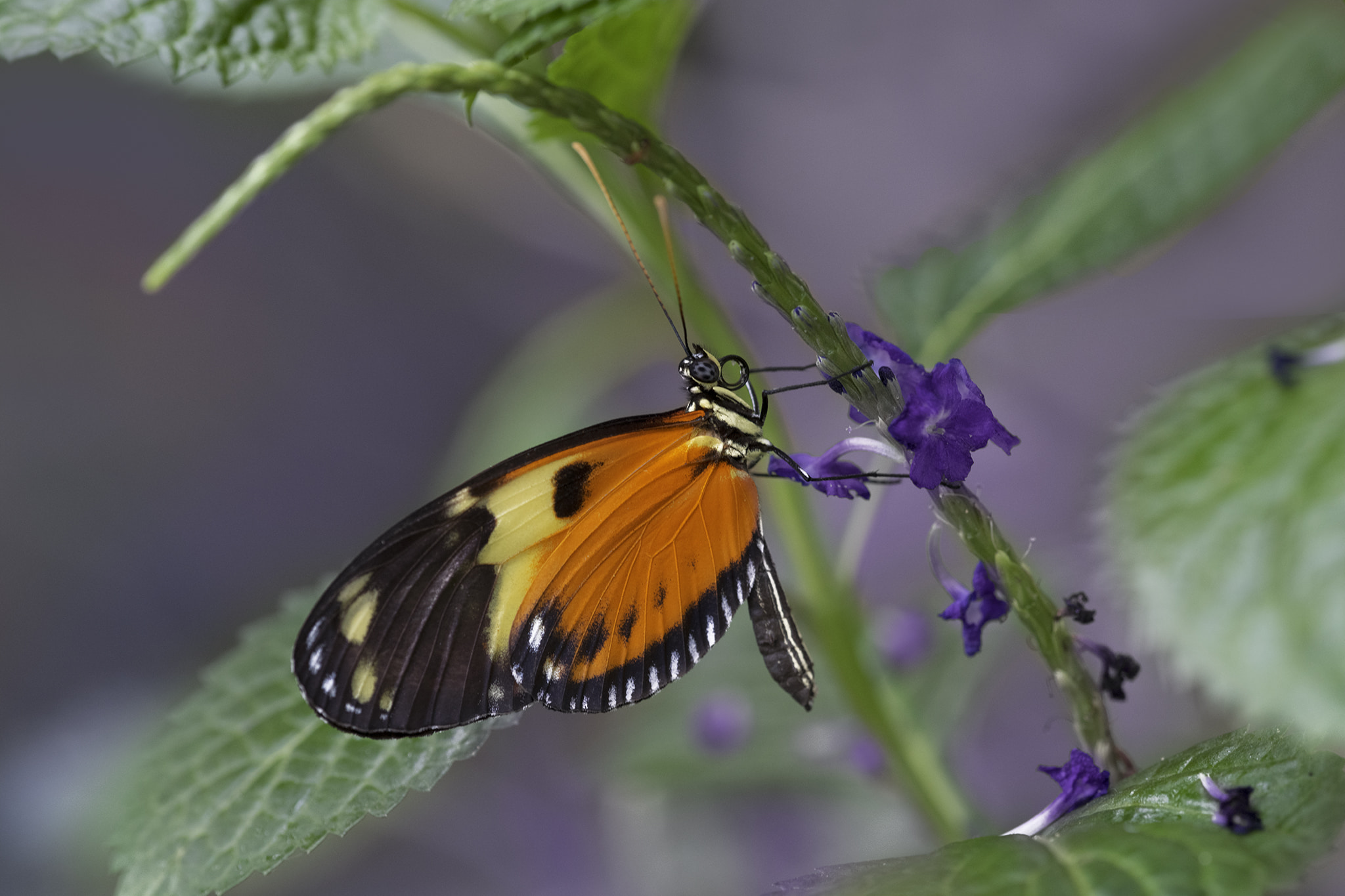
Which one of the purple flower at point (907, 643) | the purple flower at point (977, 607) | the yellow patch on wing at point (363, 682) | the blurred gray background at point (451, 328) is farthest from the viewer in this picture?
the blurred gray background at point (451, 328)

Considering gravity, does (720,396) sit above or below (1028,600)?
Result: above

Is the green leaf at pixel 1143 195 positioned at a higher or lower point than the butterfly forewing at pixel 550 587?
higher

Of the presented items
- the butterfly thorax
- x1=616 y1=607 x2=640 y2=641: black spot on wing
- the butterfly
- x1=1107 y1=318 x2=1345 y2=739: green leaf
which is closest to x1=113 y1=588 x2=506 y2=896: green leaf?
the butterfly

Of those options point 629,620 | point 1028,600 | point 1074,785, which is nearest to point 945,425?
point 1028,600

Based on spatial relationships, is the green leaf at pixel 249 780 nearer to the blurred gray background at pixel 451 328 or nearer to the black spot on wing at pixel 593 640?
the black spot on wing at pixel 593 640

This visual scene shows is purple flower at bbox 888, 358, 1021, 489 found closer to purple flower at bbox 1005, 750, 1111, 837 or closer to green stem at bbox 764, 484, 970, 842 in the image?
purple flower at bbox 1005, 750, 1111, 837

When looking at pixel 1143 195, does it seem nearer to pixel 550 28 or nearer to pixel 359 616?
pixel 550 28

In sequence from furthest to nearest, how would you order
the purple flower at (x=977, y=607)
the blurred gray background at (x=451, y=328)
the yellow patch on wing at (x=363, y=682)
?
the blurred gray background at (x=451, y=328) < the yellow patch on wing at (x=363, y=682) < the purple flower at (x=977, y=607)

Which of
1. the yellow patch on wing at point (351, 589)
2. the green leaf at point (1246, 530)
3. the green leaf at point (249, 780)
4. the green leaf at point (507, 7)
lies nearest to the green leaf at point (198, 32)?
the green leaf at point (507, 7)
